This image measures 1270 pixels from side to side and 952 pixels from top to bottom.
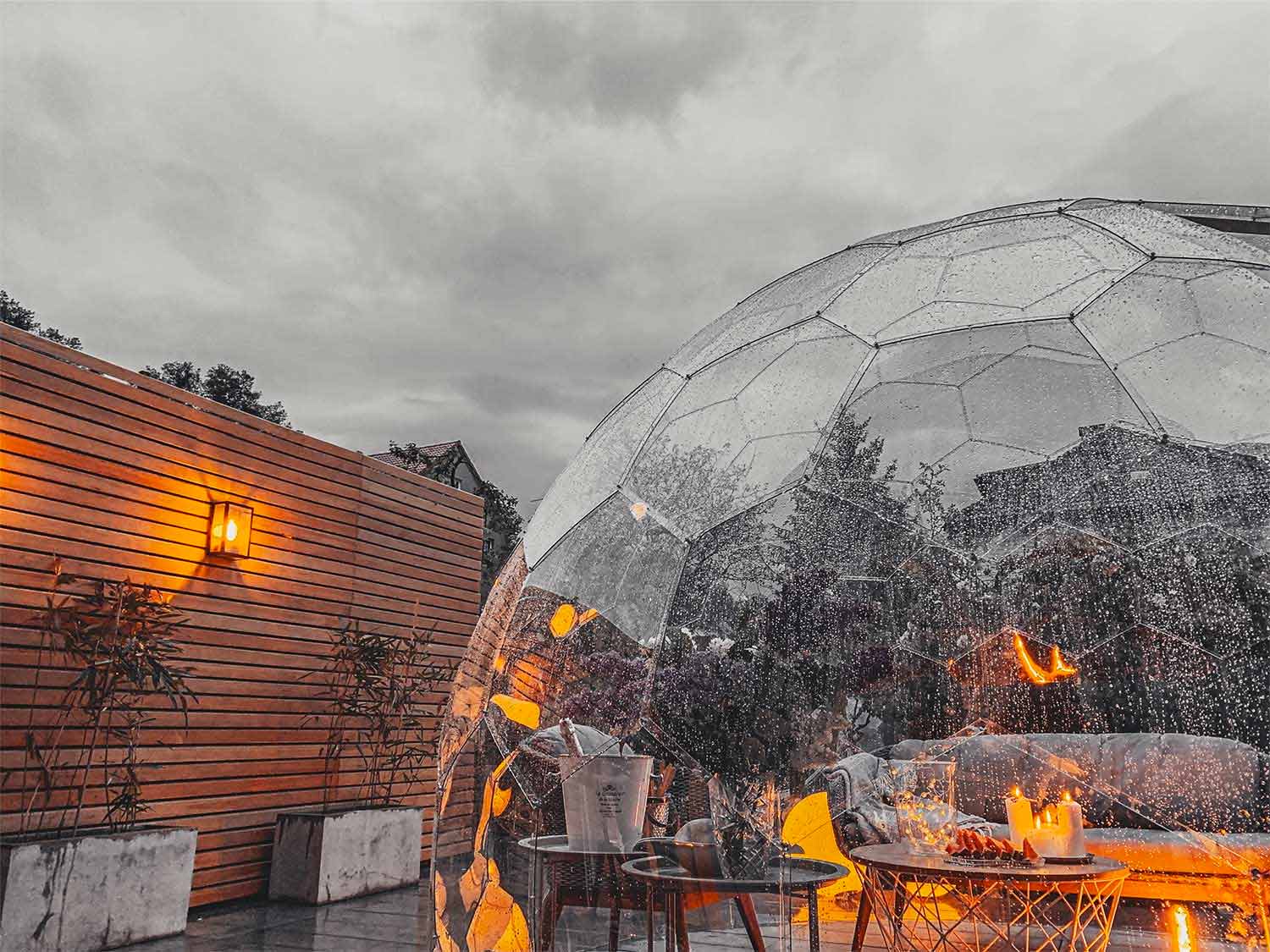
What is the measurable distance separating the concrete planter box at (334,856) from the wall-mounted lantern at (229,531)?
4.87ft

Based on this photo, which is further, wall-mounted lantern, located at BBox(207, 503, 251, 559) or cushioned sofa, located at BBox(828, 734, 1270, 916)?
wall-mounted lantern, located at BBox(207, 503, 251, 559)

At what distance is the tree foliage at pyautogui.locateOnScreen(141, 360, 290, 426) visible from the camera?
1392 centimetres

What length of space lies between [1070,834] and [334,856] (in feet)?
12.4

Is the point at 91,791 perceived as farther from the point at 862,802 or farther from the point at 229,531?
the point at 862,802

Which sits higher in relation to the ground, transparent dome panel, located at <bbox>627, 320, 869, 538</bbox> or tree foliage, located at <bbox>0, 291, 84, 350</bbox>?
tree foliage, located at <bbox>0, 291, 84, 350</bbox>

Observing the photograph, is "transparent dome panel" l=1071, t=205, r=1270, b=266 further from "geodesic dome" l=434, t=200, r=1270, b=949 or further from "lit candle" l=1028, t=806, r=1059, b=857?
"lit candle" l=1028, t=806, r=1059, b=857

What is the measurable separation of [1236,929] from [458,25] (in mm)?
4972

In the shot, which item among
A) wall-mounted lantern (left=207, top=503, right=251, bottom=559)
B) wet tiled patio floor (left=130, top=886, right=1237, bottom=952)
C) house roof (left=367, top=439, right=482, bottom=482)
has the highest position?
house roof (left=367, top=439, right=482, bottom=482)

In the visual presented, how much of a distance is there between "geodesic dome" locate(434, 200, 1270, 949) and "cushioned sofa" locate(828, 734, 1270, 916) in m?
0.03

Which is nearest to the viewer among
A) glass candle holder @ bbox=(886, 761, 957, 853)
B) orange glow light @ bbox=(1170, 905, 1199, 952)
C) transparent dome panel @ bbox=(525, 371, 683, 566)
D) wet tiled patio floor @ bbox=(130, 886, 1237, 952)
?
transparent dome panel @ bbox=(525, 371, 683, 566)

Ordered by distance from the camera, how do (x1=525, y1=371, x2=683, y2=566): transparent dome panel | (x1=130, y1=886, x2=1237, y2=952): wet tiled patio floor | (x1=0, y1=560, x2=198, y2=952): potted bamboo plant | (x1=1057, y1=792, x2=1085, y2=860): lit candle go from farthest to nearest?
(x1=0, y1=560, x2=198, y2=952): potted bamboo plant → (x1=130, y1=886, x2=1237, y2=952): wet tiled patio floor → (x1=1057, y1=792, x2=1085, y2=860): lit candle → (x1=525, y1=371, x2=683, y2=566): transparent dome panel

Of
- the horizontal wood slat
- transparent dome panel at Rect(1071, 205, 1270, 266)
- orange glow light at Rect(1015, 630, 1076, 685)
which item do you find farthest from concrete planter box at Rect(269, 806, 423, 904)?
transparent dome panel at Rect(1071, 205, 1270, 266)

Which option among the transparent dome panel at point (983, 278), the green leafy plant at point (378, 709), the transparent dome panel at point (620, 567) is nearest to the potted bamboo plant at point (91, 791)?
the green leafy plant at point (378, 709)

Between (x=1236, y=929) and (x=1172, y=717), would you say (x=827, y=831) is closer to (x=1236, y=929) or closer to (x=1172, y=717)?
(x=1172, y=717)
